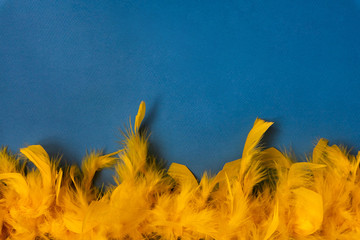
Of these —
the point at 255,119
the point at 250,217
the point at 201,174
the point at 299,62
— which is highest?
the point at 299,62

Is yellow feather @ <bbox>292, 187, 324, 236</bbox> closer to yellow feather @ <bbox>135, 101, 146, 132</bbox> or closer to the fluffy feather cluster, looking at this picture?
the fluffy feather cluster

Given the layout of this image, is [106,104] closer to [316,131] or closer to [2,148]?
[2,148]

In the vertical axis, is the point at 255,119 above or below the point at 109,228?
above

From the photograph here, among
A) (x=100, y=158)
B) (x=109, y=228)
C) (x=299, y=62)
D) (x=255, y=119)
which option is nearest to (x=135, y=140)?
(x=100, y=158)

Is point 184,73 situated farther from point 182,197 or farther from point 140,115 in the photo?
point 182,197

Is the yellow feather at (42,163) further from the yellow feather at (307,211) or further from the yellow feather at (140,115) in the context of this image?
the yellow feather at (307,211)
